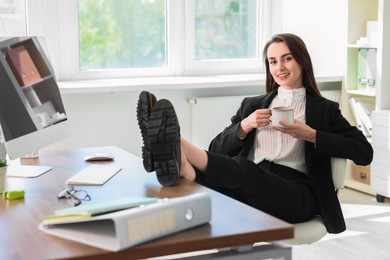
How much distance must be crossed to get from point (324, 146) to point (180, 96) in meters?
1.96

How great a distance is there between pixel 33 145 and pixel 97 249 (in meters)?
0.84

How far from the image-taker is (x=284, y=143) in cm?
266

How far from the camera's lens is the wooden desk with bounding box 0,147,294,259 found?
4.66 ft

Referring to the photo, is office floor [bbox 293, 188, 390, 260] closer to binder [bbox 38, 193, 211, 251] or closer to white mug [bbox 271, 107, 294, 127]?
white mug [bbox 271, 107, 294, 127]

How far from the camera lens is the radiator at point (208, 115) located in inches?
170

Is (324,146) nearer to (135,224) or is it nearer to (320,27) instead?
(135,224)

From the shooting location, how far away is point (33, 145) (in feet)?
7.10

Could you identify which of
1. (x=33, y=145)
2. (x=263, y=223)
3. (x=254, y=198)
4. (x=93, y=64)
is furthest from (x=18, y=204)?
(x=93, y=64)

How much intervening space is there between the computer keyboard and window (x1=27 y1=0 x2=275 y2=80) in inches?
79.6

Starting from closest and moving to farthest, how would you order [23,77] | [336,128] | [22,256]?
[22,256] → [23,77] → [336,128]

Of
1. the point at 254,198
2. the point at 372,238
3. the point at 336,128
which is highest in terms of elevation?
the point at 336,128

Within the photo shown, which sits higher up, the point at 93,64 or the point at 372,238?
the point at 93,64

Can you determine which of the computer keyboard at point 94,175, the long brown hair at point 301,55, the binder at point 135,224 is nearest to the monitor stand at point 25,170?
the computer keyboard at point 94,175

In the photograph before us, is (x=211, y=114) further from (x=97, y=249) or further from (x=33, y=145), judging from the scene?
(x=97, y=249)
